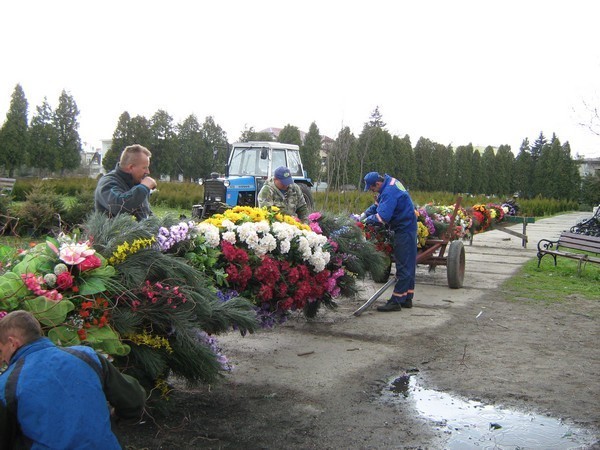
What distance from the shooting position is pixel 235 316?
4449mm

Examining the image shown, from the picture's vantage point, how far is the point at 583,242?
498 inches

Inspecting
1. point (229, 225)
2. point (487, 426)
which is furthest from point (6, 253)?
point (487, 426)

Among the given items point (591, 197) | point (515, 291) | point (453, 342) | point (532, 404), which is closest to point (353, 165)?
point (515, 291)

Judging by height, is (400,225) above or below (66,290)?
above

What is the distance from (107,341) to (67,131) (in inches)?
1705

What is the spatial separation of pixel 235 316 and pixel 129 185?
175 centimetres

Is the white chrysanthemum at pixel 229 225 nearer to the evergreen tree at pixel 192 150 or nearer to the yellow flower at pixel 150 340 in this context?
the yellow flower at pixel 150 340

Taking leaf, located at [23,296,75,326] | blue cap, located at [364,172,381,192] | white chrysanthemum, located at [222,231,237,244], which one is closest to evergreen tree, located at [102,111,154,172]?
blue cap, located at [364,172,381,192]

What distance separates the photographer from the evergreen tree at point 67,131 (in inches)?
1708

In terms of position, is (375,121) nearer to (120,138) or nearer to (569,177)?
(120,138)

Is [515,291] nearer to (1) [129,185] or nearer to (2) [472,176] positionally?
(1) [129,185]

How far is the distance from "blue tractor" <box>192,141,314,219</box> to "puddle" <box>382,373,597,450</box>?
12731 mm

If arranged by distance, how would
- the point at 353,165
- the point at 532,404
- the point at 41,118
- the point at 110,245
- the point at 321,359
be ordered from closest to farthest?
the point at 110,245 → the point at 532,404 → the point at 321,359 → the point at 353,165 → the point at 41,118

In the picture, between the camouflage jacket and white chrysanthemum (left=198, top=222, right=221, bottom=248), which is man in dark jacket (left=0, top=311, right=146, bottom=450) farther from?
the camouflage jacket
